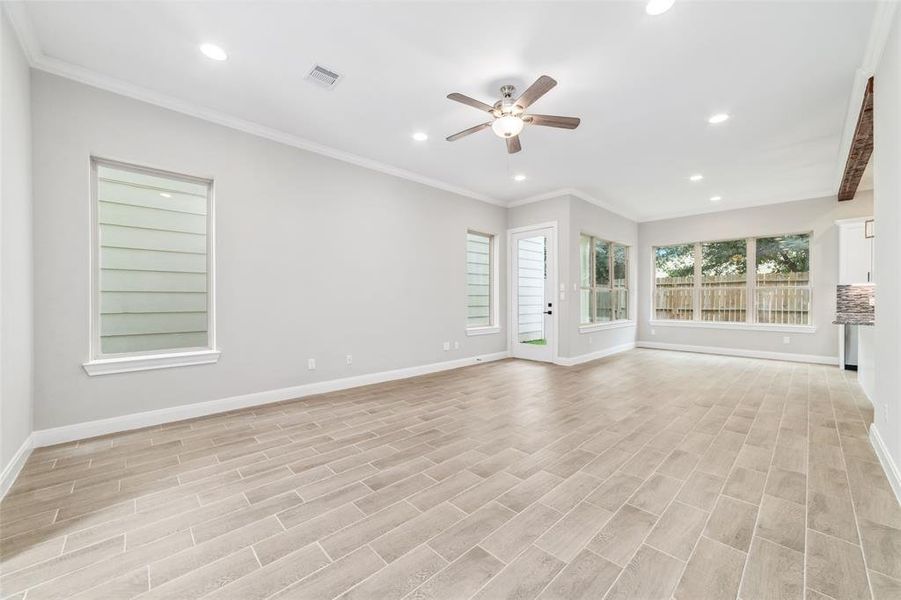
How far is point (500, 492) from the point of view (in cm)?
208

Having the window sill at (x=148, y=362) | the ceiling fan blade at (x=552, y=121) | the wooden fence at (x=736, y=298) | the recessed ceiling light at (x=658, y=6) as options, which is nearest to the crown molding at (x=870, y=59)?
the recessed ceiling light at (x=658, y=6)

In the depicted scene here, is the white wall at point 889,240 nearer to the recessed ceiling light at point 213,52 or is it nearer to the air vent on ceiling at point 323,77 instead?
the air vent on ceiling at point 323,77

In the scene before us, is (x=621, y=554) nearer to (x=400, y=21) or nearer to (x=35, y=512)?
(x=35, y=512)

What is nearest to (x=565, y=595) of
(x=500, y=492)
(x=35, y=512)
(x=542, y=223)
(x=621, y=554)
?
(x=621, y=554)

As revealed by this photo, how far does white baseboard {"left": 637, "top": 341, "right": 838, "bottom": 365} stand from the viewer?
6078mm

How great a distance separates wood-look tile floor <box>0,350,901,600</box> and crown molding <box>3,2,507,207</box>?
9.45ft

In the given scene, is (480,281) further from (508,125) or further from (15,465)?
(15,465)

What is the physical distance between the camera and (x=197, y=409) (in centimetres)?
338

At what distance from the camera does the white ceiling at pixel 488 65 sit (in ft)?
7.57

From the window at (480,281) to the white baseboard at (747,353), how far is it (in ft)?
13.2

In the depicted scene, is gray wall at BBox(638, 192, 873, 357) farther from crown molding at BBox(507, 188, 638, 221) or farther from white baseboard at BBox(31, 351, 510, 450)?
white baseboard at BBox(31, 351, 510, 450)

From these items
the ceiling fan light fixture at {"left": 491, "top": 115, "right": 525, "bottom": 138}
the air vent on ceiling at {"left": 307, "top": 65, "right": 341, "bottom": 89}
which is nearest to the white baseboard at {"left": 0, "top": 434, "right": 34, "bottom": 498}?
the air vent on ceiling at {"left": 307, "top": 65, "right": 341, "bottom": 89}

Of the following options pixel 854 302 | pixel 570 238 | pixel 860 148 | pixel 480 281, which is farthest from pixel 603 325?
pixel 860 148

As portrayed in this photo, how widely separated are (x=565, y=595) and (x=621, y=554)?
1.27 ft
